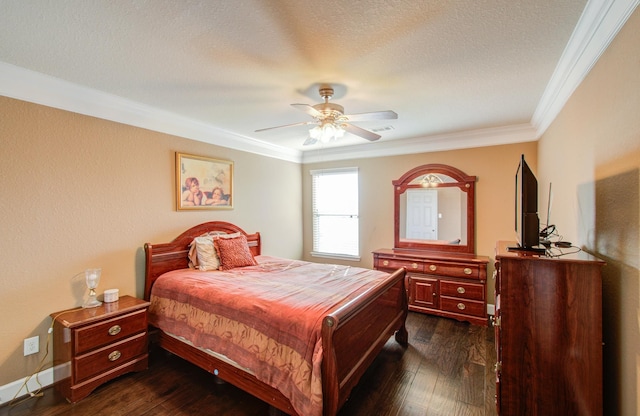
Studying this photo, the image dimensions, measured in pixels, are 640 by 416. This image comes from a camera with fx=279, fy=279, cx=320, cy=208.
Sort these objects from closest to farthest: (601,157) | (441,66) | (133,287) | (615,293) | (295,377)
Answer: (615,293)
(601,157)
(295,377)
(441,66)
(133,287)

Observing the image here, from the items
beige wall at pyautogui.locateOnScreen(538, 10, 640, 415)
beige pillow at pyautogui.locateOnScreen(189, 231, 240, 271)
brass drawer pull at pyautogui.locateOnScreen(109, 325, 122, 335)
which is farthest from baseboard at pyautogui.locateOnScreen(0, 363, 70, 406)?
beige wall at pyautogui.locateOnScreen(538, 10, 640, 415)

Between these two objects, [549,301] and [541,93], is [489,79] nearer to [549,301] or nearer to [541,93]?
[541,93]

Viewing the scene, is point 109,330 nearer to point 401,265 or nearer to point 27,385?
point 27,385

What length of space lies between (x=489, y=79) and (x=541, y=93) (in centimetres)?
69

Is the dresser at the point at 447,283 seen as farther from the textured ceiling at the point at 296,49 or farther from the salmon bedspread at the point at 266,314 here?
the textured ceiling at the point at 296,49

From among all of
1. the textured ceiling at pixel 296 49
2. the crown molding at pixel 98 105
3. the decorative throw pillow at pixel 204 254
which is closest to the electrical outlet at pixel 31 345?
the decorative throw pillow at pixel 204 254

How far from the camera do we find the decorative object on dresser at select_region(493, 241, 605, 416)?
1482mm

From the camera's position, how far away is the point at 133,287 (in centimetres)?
294

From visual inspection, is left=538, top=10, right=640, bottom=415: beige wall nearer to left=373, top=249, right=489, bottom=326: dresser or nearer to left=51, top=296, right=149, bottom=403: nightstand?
left=373, top=249, right=489, bottom=326: dresser

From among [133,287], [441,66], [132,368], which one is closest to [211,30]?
[441,66]

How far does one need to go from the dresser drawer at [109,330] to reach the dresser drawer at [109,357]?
0.17ft

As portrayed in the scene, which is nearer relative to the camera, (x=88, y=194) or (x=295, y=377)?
(x=295, y=377)

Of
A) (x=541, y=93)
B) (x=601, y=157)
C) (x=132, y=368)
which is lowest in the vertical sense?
(x=132, y=368)

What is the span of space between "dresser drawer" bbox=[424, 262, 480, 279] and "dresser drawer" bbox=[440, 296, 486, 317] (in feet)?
1.01
